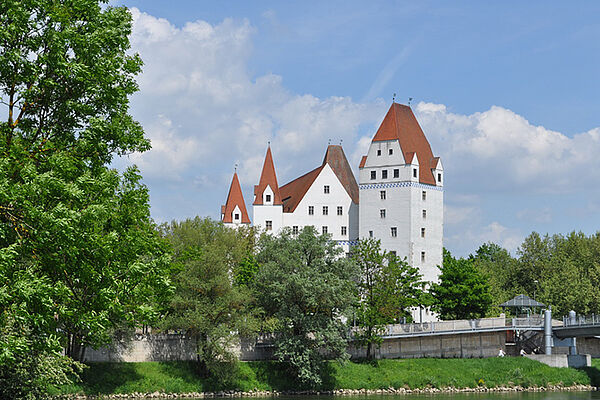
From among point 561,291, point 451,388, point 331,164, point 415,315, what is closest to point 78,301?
point 451,388

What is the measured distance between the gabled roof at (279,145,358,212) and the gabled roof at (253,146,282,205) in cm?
180

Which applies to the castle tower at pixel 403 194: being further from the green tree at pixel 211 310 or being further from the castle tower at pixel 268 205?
the green tree at pixel 211 310

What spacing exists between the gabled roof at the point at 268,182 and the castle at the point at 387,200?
103 millimetres

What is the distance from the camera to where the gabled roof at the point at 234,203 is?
268 ft

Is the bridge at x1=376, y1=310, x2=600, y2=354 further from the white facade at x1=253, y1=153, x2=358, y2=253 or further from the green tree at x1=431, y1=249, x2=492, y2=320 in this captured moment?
the white facade at x1=253, y1=153, x2=358, y2=253

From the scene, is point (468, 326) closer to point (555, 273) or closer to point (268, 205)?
point (555, 273)

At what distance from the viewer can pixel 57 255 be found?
1560 centimetres

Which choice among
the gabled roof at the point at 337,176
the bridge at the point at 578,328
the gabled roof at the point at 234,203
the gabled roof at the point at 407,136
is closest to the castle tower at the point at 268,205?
the gabled roof at the point at 337,176

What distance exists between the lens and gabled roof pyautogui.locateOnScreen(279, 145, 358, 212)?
7869 centimetres

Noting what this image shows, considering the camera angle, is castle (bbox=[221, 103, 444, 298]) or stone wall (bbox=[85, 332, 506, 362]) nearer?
stone wall (bbox=[85, 332, 506, 362])

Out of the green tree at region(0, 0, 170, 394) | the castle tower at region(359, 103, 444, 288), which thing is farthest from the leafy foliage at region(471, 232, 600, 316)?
the green tree at region(0, 0, 170, 394)

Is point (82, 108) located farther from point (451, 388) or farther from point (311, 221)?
point (311, 221)

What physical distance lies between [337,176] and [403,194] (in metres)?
11.2

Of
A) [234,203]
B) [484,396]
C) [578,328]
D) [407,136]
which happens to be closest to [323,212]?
[234,203]
